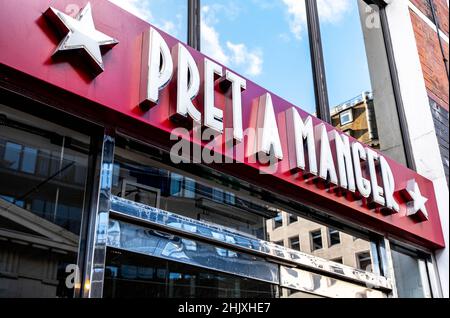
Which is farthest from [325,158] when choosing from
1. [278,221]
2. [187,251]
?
[187,251]

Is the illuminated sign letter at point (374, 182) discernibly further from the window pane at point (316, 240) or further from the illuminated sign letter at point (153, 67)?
the illuminated sign letter at point (153, 67)

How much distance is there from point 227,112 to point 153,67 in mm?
668

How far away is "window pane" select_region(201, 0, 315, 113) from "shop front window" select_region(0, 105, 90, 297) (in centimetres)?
156

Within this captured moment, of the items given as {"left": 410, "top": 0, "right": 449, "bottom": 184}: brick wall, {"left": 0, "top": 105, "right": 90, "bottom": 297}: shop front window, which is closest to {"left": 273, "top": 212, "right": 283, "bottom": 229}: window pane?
{"left": 0, "top": 105, "right": 90, "bottom": 297}: shop front window

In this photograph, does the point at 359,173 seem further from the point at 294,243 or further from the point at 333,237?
the point at 294,243

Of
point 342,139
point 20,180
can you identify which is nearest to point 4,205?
point 20,180

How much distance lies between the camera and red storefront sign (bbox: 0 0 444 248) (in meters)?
2.73

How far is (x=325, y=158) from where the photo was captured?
422 centimetres

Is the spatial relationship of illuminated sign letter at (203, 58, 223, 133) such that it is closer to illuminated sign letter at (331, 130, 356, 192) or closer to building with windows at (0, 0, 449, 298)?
building with windows at (0, 0, 449, 298)

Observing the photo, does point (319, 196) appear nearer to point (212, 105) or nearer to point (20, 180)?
point (212, 105)

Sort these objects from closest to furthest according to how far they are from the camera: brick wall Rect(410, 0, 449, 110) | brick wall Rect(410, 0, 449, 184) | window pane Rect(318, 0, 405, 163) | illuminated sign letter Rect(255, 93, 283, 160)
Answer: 1. illuminated sign letter Rect(255, 93, 283, 160)
2. window pane Rect(318, 0, 405, 163)
3. brick wall Rect(410, 0, 449, 184)
4. brick wall Rect(410, 0, 449, 110)

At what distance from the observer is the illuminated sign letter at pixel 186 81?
127 inches

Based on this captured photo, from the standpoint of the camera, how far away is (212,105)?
3441 mm

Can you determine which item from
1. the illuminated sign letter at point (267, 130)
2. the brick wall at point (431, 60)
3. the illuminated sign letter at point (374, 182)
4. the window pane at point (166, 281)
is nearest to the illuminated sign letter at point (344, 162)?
the illuminated sign letter at point (374, 182)
